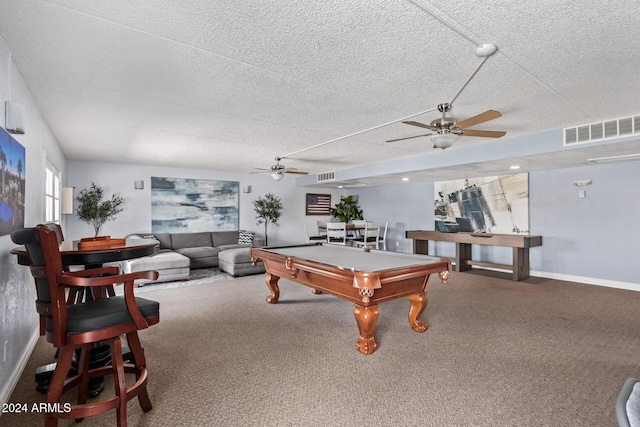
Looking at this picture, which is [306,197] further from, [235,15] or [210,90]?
[235,15]

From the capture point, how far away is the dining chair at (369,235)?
7518 mm

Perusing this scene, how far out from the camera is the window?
4.11 m

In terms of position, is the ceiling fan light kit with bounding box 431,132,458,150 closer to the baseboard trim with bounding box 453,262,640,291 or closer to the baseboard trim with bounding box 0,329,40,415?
the baseboard trim with bounding box 0,329,40,415

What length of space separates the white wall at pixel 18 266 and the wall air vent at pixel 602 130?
5.52 metres

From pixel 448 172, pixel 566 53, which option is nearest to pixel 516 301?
pixel 448 172

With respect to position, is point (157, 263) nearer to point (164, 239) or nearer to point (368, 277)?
point (164, 239)

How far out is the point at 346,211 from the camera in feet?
30.9

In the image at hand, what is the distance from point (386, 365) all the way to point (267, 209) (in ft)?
20.1

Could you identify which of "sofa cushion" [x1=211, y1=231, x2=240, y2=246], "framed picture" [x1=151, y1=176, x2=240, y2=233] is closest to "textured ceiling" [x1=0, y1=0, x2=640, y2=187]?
"framed picture" [x1=151, y1=176, x2=240, y2=233]

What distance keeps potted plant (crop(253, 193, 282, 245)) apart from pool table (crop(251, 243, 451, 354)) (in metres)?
4.45

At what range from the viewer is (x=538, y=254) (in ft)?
19.9

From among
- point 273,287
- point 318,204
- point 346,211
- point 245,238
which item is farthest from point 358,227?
point 273,287

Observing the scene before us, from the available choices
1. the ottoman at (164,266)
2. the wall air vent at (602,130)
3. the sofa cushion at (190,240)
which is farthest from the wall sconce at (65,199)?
the wall air vent at (602,130)

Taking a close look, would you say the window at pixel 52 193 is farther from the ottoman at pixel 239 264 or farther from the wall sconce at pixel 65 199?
the ottoman at pixel 239 264
